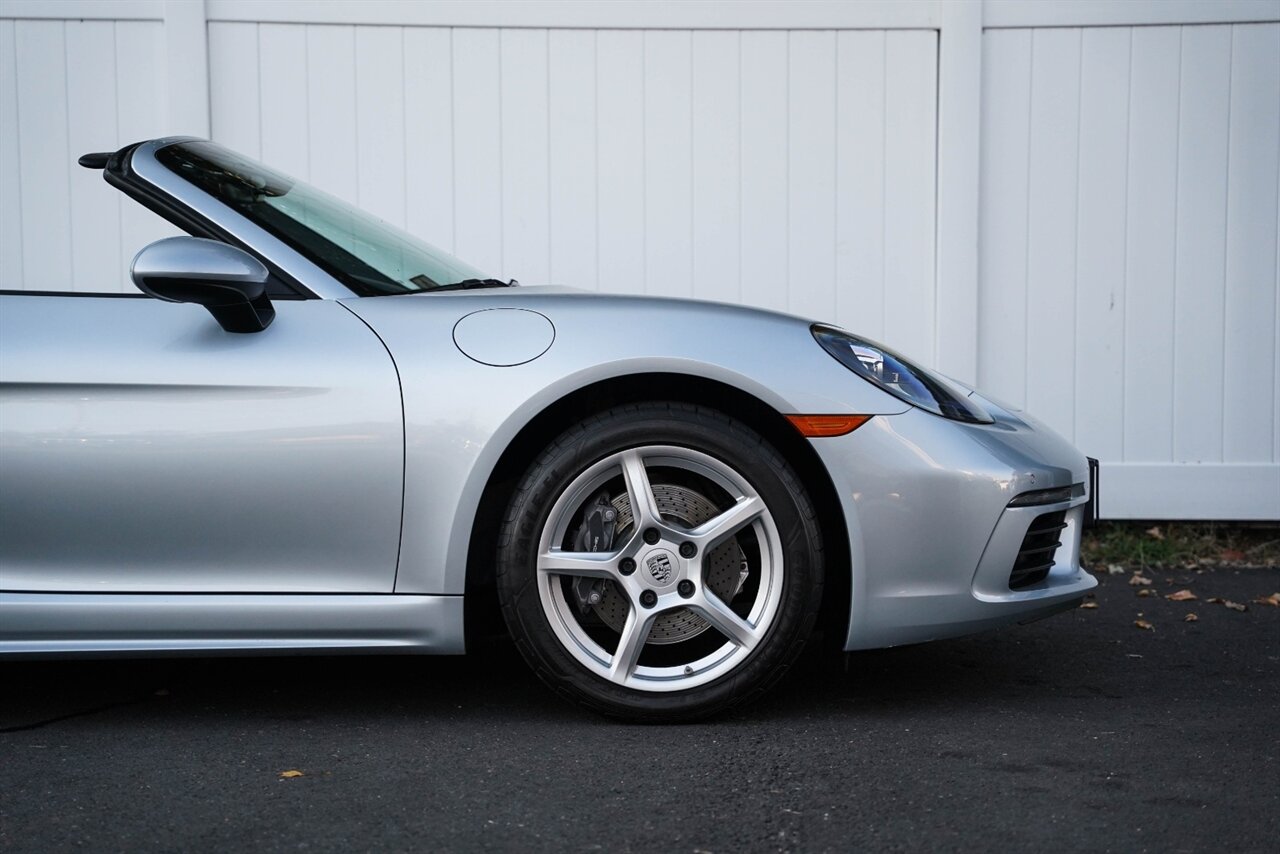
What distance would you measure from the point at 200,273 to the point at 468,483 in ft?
2.25

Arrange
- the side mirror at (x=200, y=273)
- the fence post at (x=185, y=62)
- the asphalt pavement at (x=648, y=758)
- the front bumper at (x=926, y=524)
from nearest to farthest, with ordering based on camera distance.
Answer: the asphalt pavement at (x=648, y=758)
the side mirror at (x=200, y=273)
the front bumper at (x=926, y=524)
the fence post at (x=185, y=62)

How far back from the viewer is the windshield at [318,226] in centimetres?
292

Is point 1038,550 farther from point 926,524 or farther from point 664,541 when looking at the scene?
point 664,541

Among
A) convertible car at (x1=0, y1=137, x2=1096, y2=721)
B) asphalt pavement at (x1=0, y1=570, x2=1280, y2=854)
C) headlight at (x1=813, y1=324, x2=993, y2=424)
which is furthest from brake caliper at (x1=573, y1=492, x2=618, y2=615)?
headlight at (x1=813, y1=324, x2=993, y2=424)

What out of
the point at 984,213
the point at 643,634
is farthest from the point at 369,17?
the point at 643,634

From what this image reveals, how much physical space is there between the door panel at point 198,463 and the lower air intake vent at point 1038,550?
1.36 meters

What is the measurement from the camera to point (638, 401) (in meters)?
2.81

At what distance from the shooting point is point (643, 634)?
2727mm

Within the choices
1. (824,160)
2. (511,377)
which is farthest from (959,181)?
(511,377)

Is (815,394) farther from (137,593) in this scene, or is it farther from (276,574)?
(137,593)

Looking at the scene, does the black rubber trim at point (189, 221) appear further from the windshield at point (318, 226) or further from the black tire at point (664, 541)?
the black tire at point (664, 541)

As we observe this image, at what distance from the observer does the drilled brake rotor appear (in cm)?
279

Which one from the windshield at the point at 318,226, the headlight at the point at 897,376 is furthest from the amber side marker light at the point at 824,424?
the windshield at the point at 318,226

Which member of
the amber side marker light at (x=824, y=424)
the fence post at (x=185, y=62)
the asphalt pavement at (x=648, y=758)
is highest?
the fence post at (x=185, y=62)
